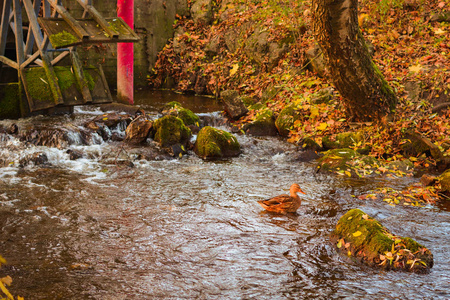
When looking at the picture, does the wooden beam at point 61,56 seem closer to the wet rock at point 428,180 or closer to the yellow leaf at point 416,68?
the yellow leaf at point 416,68

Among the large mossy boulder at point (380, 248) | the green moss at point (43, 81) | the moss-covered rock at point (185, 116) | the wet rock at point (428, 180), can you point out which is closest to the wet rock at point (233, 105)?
the moss-covered rock at point (185, 116)

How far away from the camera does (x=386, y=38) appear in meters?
11.7

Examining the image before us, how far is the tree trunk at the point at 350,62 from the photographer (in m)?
7.91

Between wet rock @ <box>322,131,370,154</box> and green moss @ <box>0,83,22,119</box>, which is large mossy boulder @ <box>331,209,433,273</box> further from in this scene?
green moss @ <box>0,83,22,119</box>

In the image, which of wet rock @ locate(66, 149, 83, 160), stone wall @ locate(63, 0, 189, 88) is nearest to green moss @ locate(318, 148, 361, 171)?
wet rock @ locate(66, 149, 83, 160)

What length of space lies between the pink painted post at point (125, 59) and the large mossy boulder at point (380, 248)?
904cm

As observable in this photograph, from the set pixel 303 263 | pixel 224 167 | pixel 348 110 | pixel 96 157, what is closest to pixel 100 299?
pixel 303 263

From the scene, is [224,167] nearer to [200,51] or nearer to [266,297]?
[266,297]

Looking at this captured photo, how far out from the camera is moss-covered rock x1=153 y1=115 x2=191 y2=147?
9.77m

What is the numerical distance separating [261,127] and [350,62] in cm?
301

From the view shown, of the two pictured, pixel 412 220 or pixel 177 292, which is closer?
pixel 177 292

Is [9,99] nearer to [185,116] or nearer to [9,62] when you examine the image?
[9,62]

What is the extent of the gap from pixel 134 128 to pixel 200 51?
6.77 meters

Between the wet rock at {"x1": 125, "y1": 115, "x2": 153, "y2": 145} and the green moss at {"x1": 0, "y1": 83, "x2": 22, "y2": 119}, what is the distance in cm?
315
